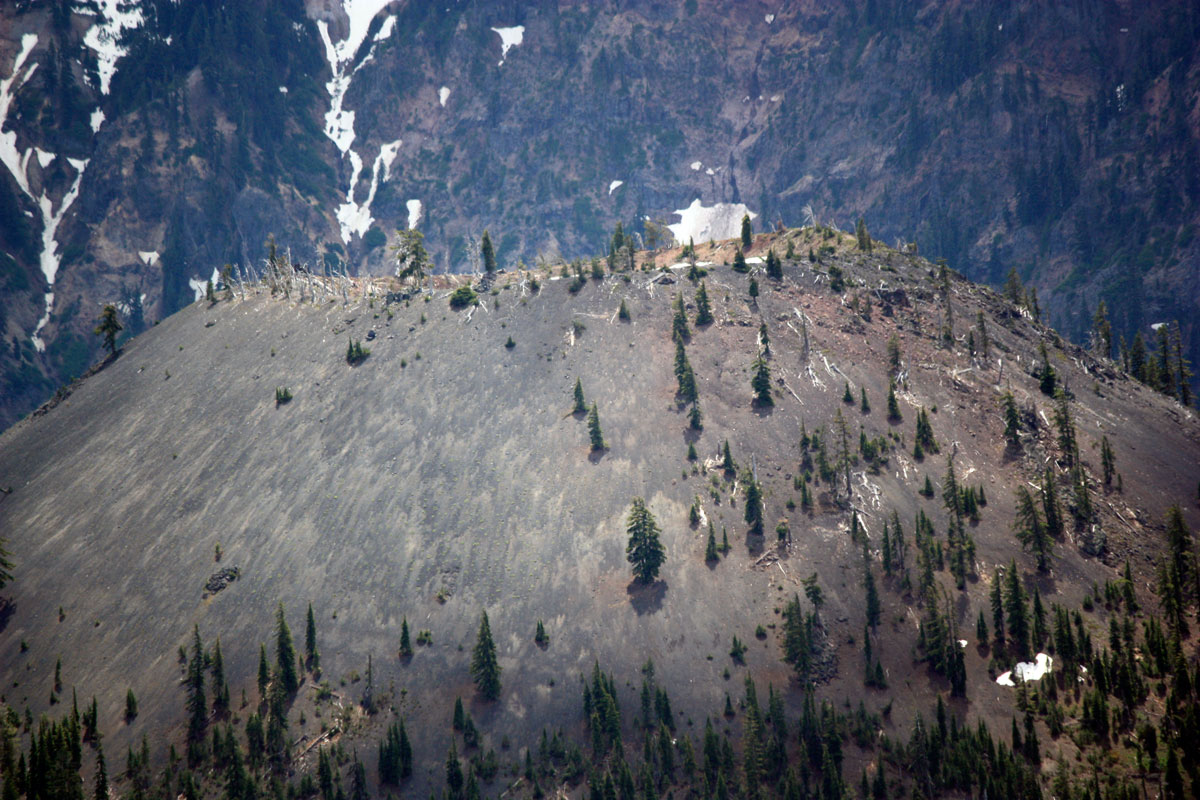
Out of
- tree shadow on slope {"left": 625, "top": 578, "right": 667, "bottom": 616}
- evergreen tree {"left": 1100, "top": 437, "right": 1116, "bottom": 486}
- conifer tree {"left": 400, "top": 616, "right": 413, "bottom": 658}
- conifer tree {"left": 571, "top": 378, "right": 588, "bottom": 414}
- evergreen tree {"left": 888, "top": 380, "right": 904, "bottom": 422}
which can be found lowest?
conifer tree {"left": 400, "top": 616, "right": 413, "bottom": 658}

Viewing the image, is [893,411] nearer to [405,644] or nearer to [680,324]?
[680,324]

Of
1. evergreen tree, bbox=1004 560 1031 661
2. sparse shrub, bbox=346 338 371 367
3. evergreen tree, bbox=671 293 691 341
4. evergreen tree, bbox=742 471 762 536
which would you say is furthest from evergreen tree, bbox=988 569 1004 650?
sparse shrub, bbox=346 338 371 367

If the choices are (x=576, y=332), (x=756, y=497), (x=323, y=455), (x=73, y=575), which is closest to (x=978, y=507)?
(x=756, y=497)

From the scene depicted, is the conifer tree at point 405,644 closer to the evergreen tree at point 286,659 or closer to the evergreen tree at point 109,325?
the evergreen tree at point 286,659

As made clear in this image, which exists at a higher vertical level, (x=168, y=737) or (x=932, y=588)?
(x=932, y=588)

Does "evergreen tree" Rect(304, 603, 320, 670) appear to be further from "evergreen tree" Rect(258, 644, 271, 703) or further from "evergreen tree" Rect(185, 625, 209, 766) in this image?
"evergreen tree" Rect(185, 625, 209, 766)

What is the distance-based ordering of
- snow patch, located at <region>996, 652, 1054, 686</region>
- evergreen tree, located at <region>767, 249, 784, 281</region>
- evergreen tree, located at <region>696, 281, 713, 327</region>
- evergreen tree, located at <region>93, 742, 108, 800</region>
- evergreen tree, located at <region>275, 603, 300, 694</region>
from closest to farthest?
evergreen tree, located at <region>93, 742, 108, 800</region>
snow patch, located at <region>996, 652, 1054, 686</region>
evergreen tree, located at <region>275, 603, 300, 694</region>
evergreen tree, located at <region>696, 281, 713, 327</region>
evergreen tree, located at <region>767, 249, 784, 281</region>

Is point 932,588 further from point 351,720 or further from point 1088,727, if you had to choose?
point 351,720
